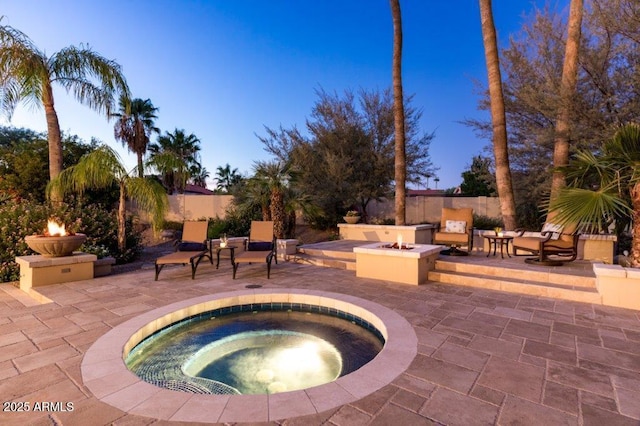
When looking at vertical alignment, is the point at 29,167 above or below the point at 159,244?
above

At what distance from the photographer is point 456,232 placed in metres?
7.36

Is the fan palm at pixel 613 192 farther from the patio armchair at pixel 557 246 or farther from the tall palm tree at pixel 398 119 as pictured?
the tall palm tree at pixel 398 119

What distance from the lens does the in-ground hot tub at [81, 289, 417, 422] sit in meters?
2.04

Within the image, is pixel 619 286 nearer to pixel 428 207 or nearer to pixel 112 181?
pixel 112 181

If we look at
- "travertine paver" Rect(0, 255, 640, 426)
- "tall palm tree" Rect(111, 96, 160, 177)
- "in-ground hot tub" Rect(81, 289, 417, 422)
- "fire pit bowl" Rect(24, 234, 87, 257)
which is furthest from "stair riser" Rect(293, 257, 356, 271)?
"tall palm tree" Rect(111, 96, 160, 177)

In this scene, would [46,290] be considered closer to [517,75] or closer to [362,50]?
[517,75]

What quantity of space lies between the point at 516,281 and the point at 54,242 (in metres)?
8.19

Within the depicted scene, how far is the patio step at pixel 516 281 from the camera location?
465 cm

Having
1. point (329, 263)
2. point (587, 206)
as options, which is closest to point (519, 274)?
point (587, 206)

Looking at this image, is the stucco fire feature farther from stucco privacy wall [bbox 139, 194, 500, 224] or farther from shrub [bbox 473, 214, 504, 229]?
stucco privacy wall [bbox 139, 194, 500, 224]

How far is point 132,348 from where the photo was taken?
3.23 meters

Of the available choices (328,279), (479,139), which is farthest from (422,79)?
→ (328,279)

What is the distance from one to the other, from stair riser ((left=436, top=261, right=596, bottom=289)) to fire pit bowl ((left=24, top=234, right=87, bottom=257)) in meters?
7.08

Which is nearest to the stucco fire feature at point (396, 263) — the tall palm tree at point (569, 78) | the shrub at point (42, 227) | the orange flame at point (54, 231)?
the tall palm tree at point (569, 78)
